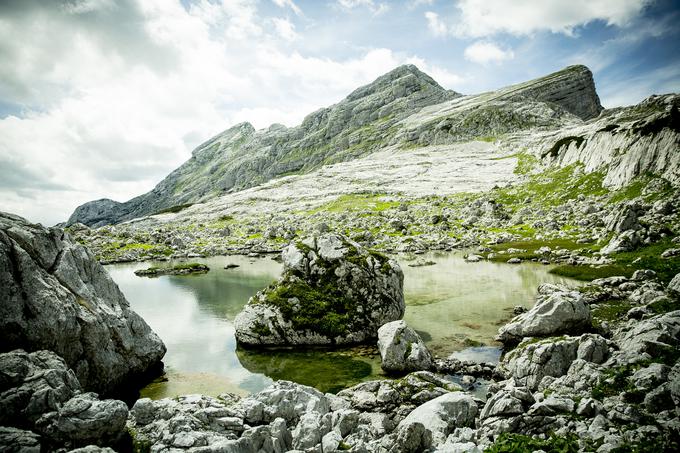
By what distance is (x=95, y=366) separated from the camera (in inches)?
771

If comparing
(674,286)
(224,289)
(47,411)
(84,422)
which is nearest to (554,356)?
(674,286)

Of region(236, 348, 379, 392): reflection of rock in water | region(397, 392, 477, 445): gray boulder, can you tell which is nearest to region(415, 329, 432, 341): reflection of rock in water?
region(236, 348, 379, 392): reflection of rock in water

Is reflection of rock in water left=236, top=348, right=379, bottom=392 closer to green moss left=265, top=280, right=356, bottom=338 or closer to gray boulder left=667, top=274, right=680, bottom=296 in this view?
green moss left=265, top=280, right=356, bottom=338

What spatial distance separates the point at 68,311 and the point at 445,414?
63.1 ft

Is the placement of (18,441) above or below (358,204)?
below

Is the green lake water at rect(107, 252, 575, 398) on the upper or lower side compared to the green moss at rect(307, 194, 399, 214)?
lower

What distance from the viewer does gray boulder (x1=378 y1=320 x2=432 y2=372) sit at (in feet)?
76.7

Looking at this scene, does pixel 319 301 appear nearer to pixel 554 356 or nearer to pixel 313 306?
pixel 313 306

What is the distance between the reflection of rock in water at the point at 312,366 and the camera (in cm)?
2327

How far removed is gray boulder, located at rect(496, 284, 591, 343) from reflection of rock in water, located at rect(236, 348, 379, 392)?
11102mm

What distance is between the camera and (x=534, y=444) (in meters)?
12.1

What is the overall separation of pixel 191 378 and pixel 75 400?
464 inches

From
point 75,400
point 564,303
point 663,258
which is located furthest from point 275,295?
point 663,258

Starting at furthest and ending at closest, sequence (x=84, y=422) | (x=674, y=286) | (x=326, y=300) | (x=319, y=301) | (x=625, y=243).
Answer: (x=625, y=243) < (x=326, y=300) < (x=319, y=301) < (x=674, y=286) < (x=84, y=422)
